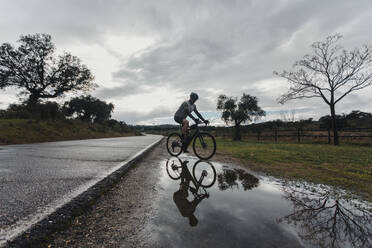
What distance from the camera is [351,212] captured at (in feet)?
5.68

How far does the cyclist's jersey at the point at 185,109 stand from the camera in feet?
20.1

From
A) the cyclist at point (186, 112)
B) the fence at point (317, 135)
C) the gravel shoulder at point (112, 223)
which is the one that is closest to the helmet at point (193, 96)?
the cyclist at point (186, 112)

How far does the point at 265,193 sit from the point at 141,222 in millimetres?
1721

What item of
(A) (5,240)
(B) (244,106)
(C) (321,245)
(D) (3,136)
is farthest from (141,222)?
(B) (244,106)

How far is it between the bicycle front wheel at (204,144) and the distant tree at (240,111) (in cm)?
2709

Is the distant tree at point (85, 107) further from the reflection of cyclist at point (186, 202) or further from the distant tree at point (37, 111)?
the reflection of cyclist at point (186, 202)

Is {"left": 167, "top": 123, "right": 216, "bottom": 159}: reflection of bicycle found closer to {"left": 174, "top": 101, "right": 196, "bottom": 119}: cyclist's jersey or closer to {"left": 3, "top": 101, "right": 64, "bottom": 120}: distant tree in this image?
{"left": 174, "top": 101, "right": 196, "bottom": 119}: cyclist's jersey

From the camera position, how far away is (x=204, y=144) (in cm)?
598

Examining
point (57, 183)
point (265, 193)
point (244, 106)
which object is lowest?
point (265, 193)

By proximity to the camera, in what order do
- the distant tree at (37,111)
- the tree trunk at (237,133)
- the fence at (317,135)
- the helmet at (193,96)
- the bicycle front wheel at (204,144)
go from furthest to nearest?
the tree trunk at (237,133) < the distant tree at (37,111) < the fence at (317,135) < the helmet at (193,96) < the bicycle front wheel at (204,144)

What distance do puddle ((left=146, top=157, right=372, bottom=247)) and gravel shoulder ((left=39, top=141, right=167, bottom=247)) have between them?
138mm

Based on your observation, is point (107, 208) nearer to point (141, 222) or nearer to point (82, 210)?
point (82, 210)

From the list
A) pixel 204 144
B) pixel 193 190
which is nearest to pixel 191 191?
pixel 193 190

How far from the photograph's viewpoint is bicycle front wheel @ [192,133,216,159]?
5.97m
